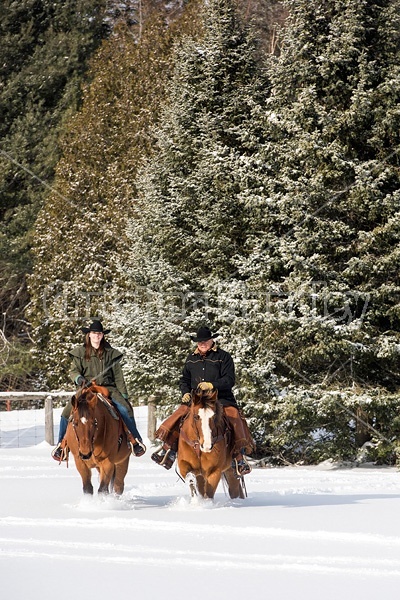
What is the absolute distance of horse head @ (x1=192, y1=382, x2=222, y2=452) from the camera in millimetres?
11805

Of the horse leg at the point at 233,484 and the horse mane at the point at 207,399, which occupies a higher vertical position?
the horse mane at the point at 207,399

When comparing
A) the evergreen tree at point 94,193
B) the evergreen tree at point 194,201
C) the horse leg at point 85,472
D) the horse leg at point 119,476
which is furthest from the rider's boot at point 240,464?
the evergreen tree at point 94,193

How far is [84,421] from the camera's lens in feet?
39.0

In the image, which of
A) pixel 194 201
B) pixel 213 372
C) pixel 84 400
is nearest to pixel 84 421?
pixel 84 400

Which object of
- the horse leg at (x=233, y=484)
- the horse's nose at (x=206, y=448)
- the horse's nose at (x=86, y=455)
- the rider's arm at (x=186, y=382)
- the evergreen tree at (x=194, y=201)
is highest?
the evergreen tree at (x=194, y=201)

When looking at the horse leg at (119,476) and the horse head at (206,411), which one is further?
the horse leg at (119,476)

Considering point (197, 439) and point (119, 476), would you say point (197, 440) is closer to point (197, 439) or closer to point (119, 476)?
point (197, 439)

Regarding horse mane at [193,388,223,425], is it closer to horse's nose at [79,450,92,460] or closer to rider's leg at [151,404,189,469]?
rider's leg at [151,404,189,469]

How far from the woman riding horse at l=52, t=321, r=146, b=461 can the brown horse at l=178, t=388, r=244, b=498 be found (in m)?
0.74

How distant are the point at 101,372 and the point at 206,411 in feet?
5.09

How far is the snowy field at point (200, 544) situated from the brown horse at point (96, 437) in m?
0.37

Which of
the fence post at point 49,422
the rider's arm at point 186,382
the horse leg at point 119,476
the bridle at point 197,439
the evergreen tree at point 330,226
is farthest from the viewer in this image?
the fence post at point 49,422

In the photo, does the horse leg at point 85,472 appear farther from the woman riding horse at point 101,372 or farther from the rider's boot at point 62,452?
the woman riding horse at point 101,372

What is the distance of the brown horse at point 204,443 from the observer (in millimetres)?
11844
